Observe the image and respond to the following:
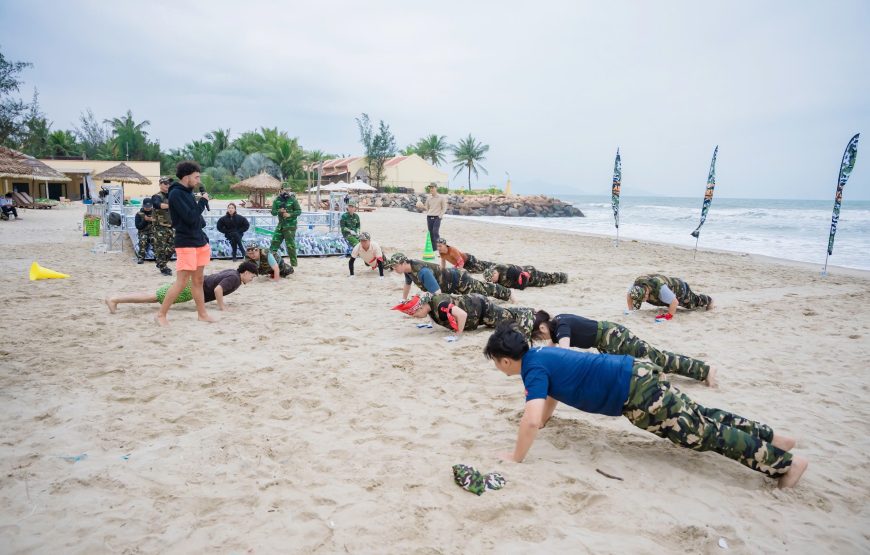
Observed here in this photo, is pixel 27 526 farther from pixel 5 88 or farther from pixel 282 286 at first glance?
pixel 5 88

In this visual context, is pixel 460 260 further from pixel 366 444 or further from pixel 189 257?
pixel 366 444

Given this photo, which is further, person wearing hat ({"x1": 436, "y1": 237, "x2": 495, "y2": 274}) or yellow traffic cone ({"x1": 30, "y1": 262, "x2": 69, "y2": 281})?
person wearing hat ({"x1": 436, "y1": 237, "x2": 495, "y2": 274})

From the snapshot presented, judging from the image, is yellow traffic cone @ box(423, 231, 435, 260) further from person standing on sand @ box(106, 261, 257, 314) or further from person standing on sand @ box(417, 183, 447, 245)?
person standing on sand @ box(106, 261, 257, 314)

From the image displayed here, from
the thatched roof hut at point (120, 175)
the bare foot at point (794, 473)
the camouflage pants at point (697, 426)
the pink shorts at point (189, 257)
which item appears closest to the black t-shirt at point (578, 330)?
the camouflage pants at point (697, 426)

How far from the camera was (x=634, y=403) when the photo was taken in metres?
2.75

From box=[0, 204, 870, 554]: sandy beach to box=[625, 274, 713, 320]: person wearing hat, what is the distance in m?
0.26

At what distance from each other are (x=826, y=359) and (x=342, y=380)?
483cm

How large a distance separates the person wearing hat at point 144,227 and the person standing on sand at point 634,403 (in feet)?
28.2

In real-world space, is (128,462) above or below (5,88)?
below

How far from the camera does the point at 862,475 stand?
2855mm

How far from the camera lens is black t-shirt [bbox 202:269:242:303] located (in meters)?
6.36

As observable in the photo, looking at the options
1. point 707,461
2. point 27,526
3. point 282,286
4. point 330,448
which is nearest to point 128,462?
point 27,526

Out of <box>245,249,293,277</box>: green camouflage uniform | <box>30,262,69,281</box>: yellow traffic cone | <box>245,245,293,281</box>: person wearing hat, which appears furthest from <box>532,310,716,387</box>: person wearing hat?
<box>30,262,69,281</box>: yellow traffic cone

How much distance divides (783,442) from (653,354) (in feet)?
4.07
